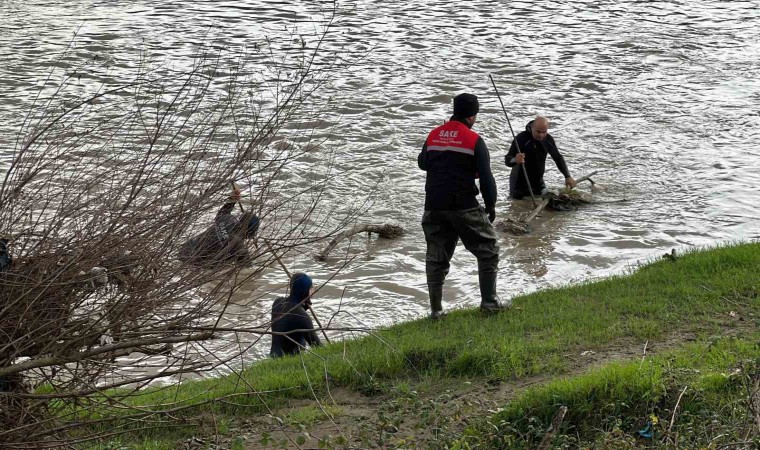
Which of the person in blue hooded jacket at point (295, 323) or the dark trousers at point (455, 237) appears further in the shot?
the dark trousers at point (455, 237)

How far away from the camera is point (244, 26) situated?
24469 mm

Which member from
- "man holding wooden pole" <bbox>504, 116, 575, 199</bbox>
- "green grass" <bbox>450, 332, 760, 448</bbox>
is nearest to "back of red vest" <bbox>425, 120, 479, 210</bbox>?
"green grass" <bbox>450, 332, 760, 448</bbox>

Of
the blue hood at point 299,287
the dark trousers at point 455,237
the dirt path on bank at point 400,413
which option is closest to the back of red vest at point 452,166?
the dark trousers at point 455,237

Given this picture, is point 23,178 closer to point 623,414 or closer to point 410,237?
point 623,414

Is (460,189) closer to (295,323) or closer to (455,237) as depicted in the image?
(455,237)

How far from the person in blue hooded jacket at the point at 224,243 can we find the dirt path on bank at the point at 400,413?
3.61 feet

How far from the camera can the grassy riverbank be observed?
6.99m

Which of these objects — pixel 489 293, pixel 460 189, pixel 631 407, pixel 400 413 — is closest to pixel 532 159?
pixel 489 293

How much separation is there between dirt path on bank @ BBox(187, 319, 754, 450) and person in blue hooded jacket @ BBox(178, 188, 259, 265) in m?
1.10

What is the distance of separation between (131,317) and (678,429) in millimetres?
3612

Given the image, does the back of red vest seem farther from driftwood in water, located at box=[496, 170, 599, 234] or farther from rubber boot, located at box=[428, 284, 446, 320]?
driftwood in water, located at box=[496, 170, 599, 234]

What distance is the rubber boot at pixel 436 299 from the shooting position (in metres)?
9.77

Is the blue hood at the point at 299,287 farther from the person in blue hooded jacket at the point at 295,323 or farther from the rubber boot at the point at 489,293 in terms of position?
the rubber boot at the point at 489,293

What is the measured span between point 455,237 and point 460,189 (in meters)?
0.61
